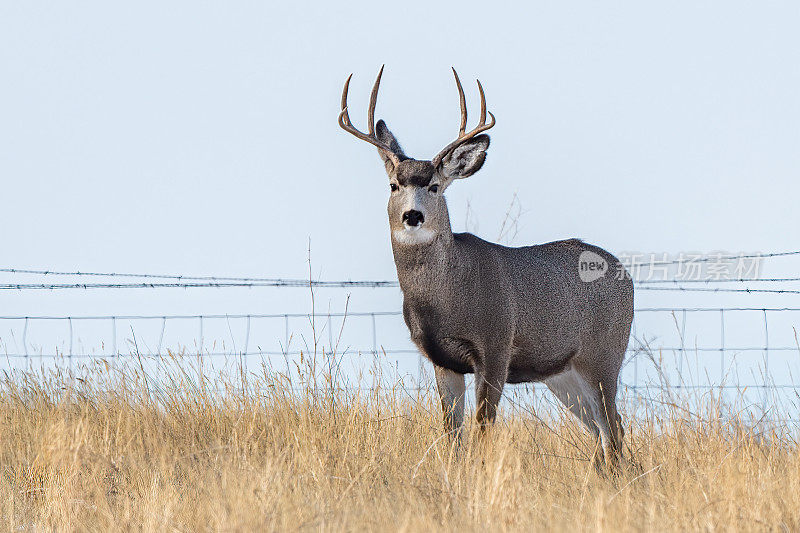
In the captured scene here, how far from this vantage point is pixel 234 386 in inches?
290

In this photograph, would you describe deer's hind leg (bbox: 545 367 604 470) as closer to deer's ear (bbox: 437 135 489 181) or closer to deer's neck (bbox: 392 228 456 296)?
deer's neck (bbox: 392 228 456 296)

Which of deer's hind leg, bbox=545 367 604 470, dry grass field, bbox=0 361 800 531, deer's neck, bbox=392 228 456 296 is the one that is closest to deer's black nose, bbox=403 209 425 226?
deer's neck, bbox=392 228 456 296

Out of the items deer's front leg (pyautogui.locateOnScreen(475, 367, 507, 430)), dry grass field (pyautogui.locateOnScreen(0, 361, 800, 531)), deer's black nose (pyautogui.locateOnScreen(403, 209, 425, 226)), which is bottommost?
dry grass field (pyautogui.locateOnScreen(0, 361, 800, 531))

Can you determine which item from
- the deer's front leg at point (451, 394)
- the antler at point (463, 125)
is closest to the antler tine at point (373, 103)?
the antler at point (463, 125)

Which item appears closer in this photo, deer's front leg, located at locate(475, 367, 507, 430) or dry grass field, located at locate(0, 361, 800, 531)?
dry grass field, located at locate(0, 361, 800, 531)

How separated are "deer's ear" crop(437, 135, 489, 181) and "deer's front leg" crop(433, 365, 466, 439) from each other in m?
1.27

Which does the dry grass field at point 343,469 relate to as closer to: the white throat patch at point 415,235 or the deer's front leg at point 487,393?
the deer's front leg at point 487,393

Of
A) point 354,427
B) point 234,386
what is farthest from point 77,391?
point 354,427

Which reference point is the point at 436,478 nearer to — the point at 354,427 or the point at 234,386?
the point at 354,427

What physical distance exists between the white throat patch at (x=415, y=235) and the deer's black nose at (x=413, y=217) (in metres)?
0.07

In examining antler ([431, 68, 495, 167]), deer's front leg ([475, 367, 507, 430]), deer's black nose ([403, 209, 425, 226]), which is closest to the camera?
deer's front leg ([475, 367, 507, 430])

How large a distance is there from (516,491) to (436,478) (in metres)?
0.70

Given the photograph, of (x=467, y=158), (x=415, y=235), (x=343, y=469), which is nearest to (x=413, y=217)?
(x=415, y=235)

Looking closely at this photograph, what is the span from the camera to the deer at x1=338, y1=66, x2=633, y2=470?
626 centimetres
